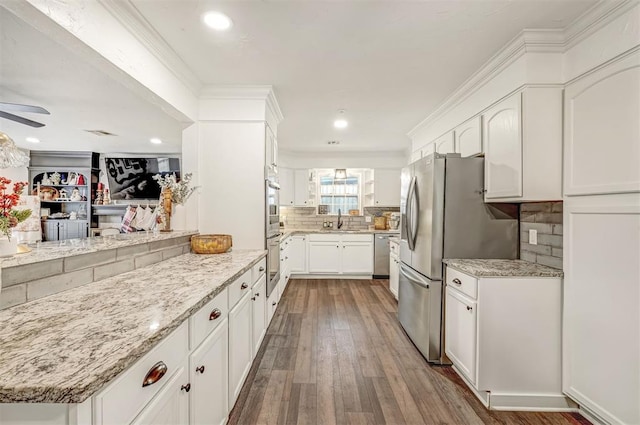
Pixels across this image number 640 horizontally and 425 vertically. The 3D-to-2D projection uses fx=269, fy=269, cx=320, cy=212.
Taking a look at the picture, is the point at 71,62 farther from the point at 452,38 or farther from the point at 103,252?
the point at 452,38

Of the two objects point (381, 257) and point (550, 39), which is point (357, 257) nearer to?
point (381, 257)

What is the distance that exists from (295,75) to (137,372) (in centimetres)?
234

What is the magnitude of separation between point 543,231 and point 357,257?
131 inches

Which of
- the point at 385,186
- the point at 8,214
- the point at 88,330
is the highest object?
the point at 385,186

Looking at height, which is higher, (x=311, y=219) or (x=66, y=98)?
(x=66, y=98)

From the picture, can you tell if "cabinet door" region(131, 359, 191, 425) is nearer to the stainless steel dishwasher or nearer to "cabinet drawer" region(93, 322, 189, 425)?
"cabinet drawer" region(93, 322, 189, 425)

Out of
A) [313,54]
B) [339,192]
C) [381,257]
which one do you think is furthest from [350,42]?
[339,192]

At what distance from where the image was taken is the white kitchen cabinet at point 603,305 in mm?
→ 1416

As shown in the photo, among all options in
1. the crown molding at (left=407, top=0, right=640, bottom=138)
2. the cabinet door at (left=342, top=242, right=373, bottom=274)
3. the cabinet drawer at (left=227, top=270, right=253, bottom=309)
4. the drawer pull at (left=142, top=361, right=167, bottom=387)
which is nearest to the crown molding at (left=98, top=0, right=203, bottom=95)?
the cabinet drawer at (left=227, top=270, right=253, bottom=309)

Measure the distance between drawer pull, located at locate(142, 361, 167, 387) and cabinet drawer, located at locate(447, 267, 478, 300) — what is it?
6.24 feet

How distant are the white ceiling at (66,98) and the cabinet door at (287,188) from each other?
78.9 inches

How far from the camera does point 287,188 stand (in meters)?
5.54

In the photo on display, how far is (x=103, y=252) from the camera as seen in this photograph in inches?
61.2

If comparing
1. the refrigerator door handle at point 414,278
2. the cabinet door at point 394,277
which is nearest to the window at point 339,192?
the cabinet door at point 394,277
